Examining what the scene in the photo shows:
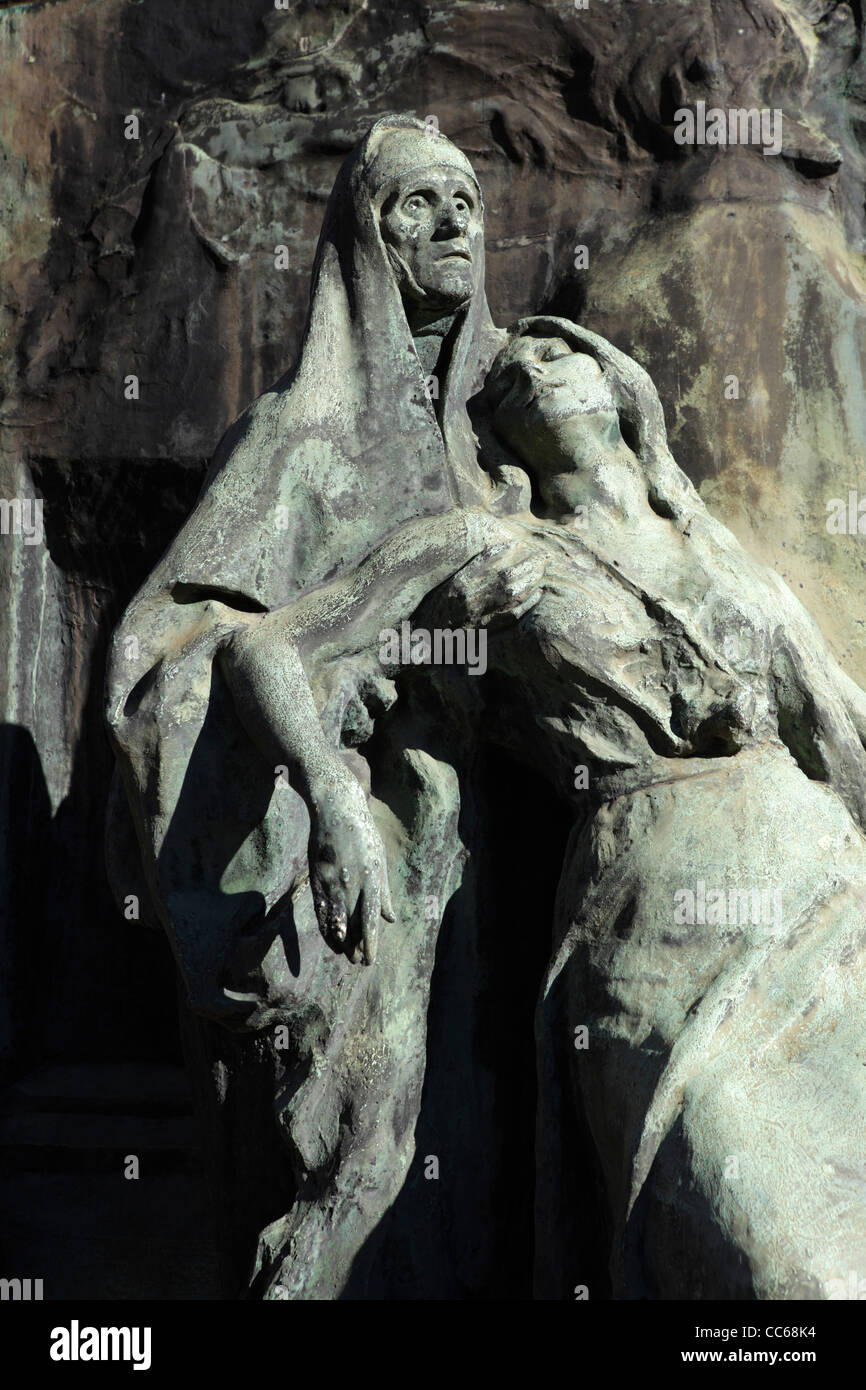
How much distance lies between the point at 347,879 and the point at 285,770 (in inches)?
12.5

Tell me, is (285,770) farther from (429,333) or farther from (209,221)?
(209,221)

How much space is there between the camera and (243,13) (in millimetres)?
5391

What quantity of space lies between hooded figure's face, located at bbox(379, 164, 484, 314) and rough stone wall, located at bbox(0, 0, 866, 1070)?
37.2 inches

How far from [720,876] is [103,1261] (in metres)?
2.20

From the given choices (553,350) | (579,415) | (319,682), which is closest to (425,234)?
(553,350)

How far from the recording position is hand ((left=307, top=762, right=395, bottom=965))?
3590 mm

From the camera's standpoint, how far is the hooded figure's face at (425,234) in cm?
417

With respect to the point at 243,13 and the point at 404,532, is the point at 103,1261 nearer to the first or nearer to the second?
the point at 404,532

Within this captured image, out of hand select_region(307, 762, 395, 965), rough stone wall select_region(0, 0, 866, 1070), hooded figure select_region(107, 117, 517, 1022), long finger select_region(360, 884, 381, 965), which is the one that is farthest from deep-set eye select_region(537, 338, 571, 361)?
long finger select_region(360, 884, 381, 965)

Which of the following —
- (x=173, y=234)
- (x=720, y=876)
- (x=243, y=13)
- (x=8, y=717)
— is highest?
(x=243, y=13)

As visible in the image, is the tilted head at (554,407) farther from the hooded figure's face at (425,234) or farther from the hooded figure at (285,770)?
the hooded figure's face at (425,234)

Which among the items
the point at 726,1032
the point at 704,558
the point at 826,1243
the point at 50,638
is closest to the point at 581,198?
the point at 704,558

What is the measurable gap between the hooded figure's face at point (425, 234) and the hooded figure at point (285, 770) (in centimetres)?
2

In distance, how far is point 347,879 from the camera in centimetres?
359
